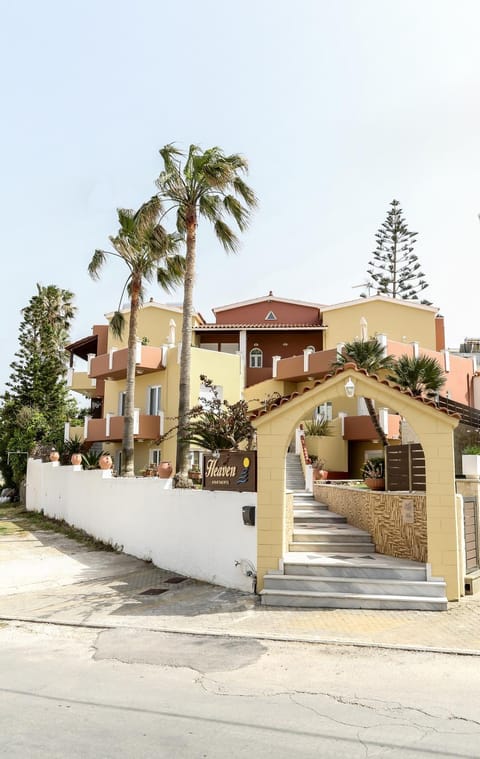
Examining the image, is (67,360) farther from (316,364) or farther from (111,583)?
(111,583)

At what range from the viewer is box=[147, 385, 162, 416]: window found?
29.7m

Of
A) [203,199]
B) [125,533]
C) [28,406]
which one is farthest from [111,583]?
[28,406]

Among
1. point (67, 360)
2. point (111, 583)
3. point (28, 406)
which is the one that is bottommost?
point (111, 583)

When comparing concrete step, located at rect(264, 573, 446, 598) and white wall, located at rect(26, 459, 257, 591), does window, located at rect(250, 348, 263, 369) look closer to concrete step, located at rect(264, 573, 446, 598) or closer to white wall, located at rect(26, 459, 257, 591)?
white wall, located at rect(26, 459, 257, 591)

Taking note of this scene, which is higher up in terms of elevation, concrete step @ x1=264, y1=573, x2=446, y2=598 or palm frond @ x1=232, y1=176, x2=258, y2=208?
palm frond @ x1=232, y1=176, x2=258, y2=208

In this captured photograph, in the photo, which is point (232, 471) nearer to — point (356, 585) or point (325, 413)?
point (356, 585)

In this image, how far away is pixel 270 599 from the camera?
11.2m

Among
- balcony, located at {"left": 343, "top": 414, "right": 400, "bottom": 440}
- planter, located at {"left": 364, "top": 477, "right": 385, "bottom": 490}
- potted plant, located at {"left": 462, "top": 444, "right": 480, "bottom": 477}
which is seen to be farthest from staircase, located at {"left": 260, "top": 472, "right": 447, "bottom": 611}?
balcony, located at {"left": 343, "top": 414, "right": 400, "bottom": 440}

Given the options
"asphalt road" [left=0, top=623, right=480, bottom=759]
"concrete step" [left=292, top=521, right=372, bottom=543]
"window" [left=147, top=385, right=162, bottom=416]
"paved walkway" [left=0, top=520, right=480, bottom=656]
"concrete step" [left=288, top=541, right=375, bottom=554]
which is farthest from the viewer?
"window" [left=147, top=385, right=162, bottom=416]

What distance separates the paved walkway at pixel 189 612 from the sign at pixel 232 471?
6.93ft

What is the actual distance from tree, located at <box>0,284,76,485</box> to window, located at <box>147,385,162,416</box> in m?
8.45

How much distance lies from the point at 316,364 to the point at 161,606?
20405 millimetres

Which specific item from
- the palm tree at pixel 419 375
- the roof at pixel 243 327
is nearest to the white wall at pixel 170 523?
the palm tree at pixel 419 375

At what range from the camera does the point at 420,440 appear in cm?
1152
